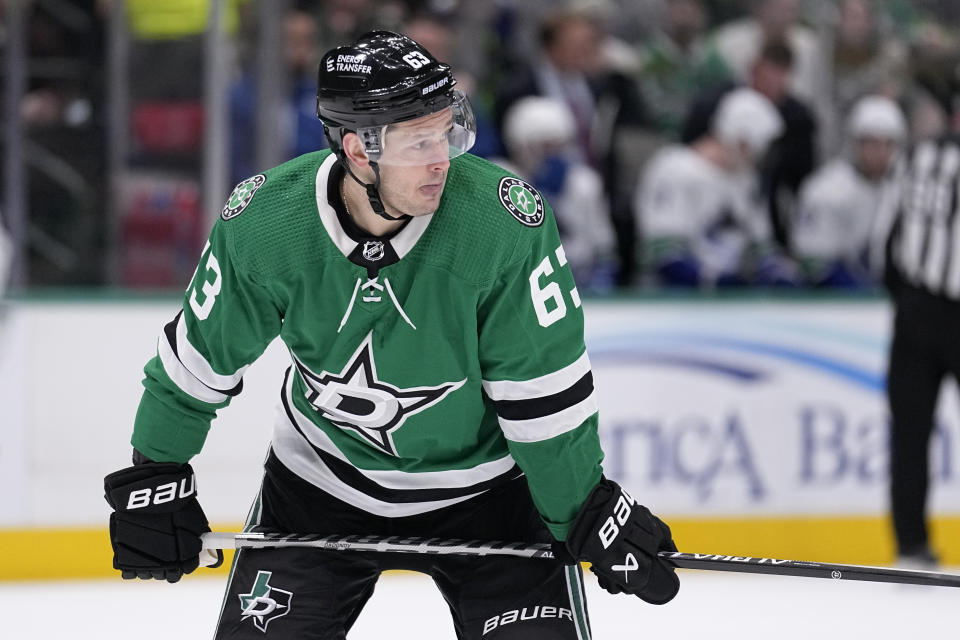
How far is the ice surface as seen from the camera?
365 cm

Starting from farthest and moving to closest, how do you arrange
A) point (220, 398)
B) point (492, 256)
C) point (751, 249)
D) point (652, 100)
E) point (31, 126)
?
point (652, 100), point (751, 249), point (31, 126), point (220, 398), point (492, 256)

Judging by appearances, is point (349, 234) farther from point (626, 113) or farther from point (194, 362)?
point (626, 113)

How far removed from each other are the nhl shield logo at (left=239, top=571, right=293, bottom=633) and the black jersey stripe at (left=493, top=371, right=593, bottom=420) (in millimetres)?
417

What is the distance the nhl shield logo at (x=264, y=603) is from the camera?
1989 millimetres

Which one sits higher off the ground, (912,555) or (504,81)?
(504,81)

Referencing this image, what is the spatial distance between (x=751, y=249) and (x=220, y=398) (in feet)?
11.2

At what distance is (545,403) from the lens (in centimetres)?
193

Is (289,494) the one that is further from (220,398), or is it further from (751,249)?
(751,249)

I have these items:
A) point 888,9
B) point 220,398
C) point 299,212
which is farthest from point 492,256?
point 888,9

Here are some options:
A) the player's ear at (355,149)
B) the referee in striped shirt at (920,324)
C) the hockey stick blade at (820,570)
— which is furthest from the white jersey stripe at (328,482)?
the referee in striped shirt at (920,324)

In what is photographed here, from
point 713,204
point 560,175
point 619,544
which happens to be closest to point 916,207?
point 713,204

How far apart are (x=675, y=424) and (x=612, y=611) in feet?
2.31

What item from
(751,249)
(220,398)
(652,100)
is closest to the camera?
(220,398)

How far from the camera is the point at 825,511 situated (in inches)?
173
